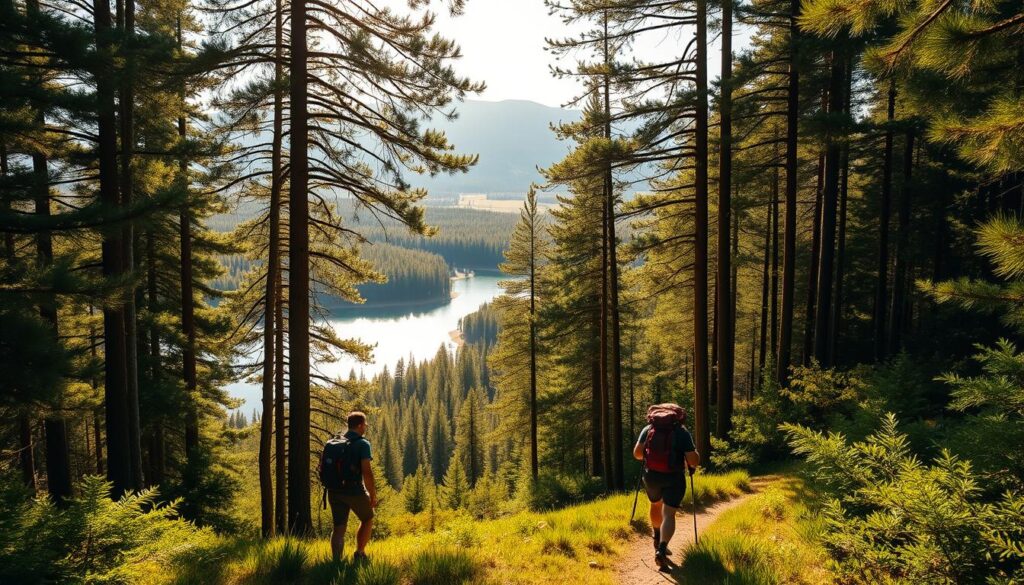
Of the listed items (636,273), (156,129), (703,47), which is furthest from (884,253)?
(156,129)

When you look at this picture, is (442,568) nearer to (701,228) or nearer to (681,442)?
(681,442)

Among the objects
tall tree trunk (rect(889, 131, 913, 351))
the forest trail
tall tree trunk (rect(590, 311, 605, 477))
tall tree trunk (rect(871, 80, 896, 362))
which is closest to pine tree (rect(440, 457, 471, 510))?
tall tree trunk (rect(590, 311, 605, 477))

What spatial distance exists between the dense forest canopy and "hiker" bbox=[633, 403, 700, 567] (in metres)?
0.90

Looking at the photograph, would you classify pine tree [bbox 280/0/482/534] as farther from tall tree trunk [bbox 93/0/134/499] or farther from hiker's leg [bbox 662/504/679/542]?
hiker's leg [bbox 662/504/679/542]

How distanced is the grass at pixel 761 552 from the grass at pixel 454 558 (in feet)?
2.95

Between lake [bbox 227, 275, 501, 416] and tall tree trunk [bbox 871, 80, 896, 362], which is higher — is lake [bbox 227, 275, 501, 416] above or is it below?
below

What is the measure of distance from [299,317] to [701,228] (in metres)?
7.51

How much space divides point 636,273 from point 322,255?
800 centimetres

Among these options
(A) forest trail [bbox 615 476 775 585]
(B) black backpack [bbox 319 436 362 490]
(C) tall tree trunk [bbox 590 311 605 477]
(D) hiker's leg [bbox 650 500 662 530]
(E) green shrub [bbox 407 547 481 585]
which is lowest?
(C) tall tree trunk [bbox 590 311 605 477]

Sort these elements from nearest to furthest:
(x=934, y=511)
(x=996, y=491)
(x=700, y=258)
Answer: (x=934, y=511), (x=996, y=491), (x=700, y=258)

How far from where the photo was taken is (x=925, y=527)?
3047mm

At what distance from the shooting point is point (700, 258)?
9.68 m

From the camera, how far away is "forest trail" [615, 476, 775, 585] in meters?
4.89

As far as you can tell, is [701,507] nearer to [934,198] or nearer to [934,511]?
[934,511]
